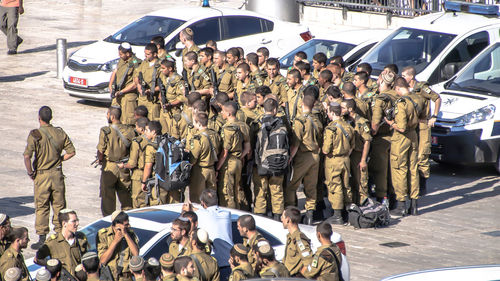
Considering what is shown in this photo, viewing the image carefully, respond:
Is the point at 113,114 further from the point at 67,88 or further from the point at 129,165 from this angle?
the point at 67,88

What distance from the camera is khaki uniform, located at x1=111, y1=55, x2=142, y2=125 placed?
14.7m

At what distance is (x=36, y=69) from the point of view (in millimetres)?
22062

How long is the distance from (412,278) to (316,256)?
1677 millimetres

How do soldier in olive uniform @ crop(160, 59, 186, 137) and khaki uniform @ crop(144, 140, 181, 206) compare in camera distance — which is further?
soldier in olive uniform @ crop(160, 59, 186, 137)

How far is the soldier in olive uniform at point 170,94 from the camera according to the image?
14.0m

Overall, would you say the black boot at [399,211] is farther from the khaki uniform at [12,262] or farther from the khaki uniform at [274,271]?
the khaki uniform at [12,262]

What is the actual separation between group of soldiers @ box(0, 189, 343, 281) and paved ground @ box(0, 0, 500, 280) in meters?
2.28

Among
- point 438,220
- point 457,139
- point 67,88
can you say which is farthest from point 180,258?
point 67,88

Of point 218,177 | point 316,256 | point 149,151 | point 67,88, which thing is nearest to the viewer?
point 316,256

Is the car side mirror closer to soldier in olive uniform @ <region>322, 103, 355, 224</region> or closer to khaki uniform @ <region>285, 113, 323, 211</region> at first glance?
soldier in olive uniform @ <region>322, 103, 355, 224</region>

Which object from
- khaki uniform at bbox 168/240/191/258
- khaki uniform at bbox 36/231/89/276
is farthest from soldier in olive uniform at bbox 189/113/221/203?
khaki uniform at bbox 36/231/89/276

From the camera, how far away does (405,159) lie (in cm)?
1322

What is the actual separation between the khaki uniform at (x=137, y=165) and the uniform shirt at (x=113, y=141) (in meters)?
0.20

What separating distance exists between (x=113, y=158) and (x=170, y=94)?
9.43 feet
